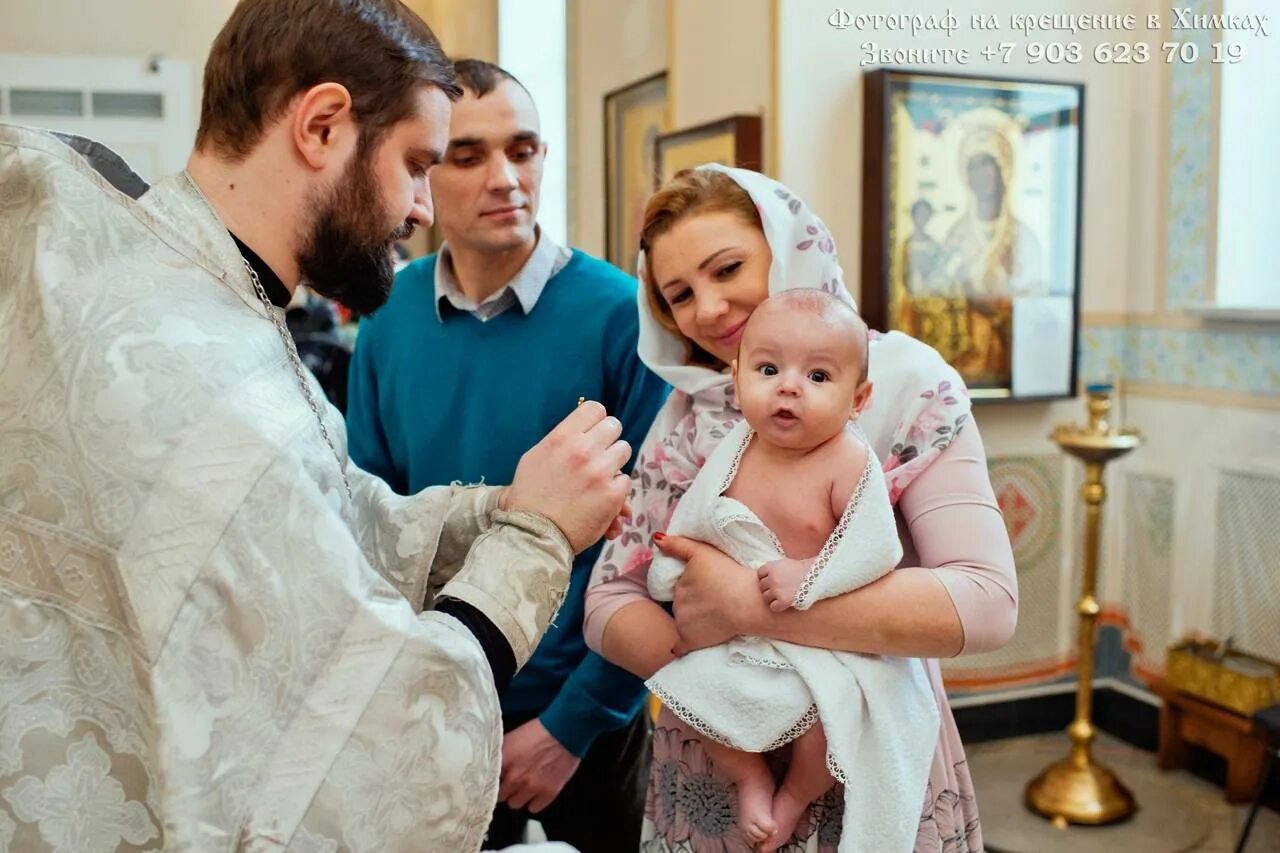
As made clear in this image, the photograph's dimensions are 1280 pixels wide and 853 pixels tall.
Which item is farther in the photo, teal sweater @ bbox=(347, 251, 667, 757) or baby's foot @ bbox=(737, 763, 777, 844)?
teal sweater @ bbox=(347, 251, 667, 757)

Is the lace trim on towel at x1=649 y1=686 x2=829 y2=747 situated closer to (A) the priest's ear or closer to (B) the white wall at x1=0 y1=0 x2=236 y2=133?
(A) the priest's ear

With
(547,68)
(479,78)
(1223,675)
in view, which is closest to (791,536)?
(479,78)

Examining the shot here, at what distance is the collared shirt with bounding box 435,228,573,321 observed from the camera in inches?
79.9

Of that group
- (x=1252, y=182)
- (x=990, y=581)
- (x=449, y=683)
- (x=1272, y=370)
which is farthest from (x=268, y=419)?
(x=1252, y=182)

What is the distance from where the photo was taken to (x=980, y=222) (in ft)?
11.9

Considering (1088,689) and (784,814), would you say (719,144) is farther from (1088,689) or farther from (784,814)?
(784,814)

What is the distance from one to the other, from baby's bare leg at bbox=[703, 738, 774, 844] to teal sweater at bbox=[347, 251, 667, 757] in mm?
463

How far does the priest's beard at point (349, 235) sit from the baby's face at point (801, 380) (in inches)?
18.3

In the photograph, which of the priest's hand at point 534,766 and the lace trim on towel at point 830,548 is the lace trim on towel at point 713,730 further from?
the priest's hand at point 534,766

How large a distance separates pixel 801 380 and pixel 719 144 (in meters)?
2.24

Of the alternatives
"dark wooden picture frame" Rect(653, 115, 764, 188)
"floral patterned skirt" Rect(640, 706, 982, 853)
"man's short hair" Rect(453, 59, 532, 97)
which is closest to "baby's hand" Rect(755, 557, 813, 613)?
"floral patterned skirt" Rect(640, 706, 982, 853)

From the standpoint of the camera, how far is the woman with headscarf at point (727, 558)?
1362mm

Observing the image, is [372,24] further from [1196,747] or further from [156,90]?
[156,90]

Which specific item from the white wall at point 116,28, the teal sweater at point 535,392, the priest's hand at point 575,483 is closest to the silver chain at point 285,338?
the priest's hand at point 575,483
